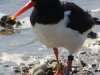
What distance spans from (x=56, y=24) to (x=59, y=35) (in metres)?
0.18

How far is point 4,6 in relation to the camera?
1346cm

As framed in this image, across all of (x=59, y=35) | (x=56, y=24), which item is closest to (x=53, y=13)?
(x=56, y=24)

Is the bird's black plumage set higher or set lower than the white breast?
higher

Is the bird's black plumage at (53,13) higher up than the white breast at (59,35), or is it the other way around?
the bird's black plumage at (53,13)

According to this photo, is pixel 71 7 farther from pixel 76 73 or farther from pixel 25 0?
pixel 25 0

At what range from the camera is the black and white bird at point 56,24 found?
7.12 m

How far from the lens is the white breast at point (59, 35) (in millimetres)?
7109

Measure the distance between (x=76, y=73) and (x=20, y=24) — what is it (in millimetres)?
4444

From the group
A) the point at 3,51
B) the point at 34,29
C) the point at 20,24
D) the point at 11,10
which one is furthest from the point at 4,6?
the point at 34,29

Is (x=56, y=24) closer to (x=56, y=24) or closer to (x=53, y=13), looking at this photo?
(x=56, y=24)

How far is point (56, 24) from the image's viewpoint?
711 cm

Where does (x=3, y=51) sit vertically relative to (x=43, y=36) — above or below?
below

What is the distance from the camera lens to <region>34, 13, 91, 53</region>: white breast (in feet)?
23.3

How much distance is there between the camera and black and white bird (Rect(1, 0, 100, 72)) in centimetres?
712
